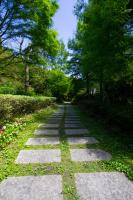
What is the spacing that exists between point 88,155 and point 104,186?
141cm

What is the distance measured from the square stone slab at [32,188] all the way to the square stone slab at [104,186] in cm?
32

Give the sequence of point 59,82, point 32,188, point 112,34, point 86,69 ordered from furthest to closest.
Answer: point 59,82 < point 86,69 < point 112,34 < point 32,188

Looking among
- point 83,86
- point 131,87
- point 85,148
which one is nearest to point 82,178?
point 85,148

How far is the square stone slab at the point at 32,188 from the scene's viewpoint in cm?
298

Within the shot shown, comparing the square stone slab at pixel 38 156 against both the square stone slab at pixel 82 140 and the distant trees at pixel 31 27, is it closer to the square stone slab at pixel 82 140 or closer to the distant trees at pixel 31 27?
the square stone slab at pixel 82 140

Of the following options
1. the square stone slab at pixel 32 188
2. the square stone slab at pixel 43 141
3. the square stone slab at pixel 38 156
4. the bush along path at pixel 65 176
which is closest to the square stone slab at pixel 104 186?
the bush along path at pixel 65 176

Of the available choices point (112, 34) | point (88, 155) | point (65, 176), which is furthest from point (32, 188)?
point (112, 34)

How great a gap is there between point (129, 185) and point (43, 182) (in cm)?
125

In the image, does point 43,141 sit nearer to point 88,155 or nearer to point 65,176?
point 88,155

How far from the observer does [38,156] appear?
4.61 m

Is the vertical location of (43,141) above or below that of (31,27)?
below

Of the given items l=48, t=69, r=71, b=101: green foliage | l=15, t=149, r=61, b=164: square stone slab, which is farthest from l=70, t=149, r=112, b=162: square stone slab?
l=48, t=69, r=71, b=101: green foliage

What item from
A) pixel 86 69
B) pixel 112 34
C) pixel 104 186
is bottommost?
pixel 104 186

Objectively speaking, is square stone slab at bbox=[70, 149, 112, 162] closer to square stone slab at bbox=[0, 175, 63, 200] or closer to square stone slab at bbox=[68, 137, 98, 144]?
square stone slab at bbox=[68, 137, 98, 144]
